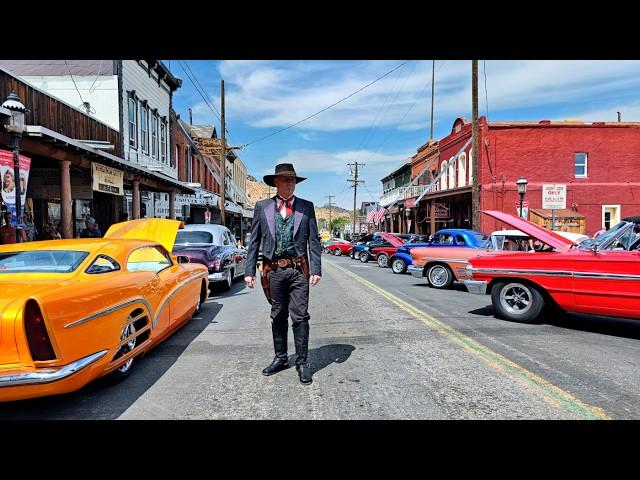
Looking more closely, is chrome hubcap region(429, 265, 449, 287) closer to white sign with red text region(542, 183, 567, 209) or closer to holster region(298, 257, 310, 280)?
white sign with red text region(542, 183, 567, 209)

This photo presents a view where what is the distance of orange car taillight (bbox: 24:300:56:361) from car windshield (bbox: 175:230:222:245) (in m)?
8.12

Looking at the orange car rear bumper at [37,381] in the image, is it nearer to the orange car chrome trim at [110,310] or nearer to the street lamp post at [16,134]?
the orange car chrome trim at [110,310]

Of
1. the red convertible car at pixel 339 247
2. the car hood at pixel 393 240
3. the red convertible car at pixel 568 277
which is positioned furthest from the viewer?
the red convertible car at pixel 339 247

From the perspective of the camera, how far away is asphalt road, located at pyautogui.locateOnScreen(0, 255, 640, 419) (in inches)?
146

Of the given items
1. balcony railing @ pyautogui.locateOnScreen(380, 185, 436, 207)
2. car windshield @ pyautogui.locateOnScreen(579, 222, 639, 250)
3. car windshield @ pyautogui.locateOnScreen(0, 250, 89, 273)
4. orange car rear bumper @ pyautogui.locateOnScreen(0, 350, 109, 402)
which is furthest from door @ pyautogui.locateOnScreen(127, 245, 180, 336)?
balcony railing @ pyautogui.locateOnScreen(380, 185, 436, 207)

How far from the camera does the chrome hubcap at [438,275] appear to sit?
11.9m

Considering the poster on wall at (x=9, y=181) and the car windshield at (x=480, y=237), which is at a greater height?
the poster on wall at (x=9, y=181)

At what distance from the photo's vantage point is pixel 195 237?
456 inches

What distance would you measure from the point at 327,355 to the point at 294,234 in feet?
5.20

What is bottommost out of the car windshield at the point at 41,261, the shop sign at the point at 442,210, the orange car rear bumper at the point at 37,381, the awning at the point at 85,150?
the orange car rear bumper at the point at 37,381

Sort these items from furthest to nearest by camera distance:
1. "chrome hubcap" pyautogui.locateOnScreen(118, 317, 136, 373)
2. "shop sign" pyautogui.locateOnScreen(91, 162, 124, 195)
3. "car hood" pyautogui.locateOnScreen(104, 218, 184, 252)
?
"shop sign" pyautogui.locateOnScreen(91, 162, 124, 195) → "car hood" pyautogui.locateOnScreen(104, 218, 184, 252) → "chrome hubcap" pyautogui.locateOnScreen(118, 317, 136, 373)

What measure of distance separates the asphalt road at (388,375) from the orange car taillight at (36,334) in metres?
0.60

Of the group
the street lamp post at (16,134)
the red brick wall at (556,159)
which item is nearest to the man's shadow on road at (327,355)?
the street lamp post at (16,134)
